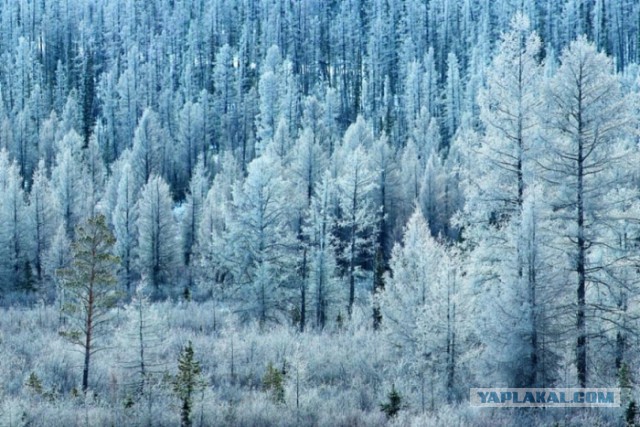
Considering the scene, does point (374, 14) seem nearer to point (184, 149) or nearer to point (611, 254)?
point (184, 149)

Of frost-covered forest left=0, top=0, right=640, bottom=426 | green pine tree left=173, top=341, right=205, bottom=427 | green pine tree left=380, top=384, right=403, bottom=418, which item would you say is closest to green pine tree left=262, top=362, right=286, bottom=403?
frost-covered forest left=0, top=0, right=640, bottom=426

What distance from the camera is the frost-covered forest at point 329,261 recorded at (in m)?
12.5

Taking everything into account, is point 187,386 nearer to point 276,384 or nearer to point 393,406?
point 276,384

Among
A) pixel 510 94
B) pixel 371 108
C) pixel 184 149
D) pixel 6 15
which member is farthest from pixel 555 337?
pixel 6 15

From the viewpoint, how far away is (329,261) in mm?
29297

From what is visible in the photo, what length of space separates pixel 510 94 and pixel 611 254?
5271 mm

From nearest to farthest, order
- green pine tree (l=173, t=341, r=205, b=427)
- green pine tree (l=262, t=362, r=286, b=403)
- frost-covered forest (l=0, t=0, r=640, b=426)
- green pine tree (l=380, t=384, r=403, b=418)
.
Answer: green pine tree (l=173, t=341, r=205, b=427)
green pine tree (l=380, t=384, r=403, b=418)
frost-covered forest (l=0, t=0, r=640, b=426)
green pine tree (l=262, t=362, r=286, b=403)

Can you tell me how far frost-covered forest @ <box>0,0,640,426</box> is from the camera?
1252cm

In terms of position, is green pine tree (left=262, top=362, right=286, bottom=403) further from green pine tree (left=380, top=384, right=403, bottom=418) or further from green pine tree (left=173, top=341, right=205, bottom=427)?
green pine tree (left=380, top=384, right=403, bottom=418)

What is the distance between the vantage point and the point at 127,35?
103 metres

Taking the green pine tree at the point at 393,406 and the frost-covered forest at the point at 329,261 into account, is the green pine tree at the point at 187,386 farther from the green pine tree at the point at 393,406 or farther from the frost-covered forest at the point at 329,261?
the green pine tree at the point at 393,406

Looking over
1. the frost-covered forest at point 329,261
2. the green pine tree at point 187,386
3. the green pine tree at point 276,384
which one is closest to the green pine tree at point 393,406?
the frost-covered forest at point 329,261

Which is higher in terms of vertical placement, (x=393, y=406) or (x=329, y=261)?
(x=329, y=261)

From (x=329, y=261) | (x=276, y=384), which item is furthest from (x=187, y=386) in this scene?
(x=329, y=261)
